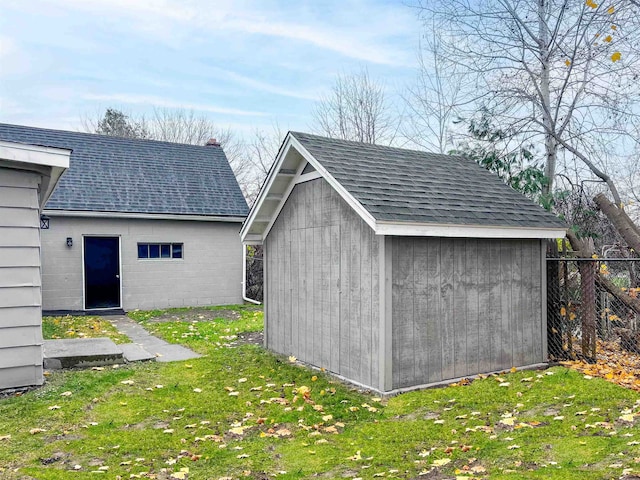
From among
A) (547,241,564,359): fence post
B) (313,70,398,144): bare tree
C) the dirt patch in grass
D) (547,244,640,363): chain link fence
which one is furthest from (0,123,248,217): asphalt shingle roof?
(547,244,640,363): chain link fence

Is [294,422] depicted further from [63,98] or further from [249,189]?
[63,98]

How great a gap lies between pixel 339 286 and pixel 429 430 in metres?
2.57

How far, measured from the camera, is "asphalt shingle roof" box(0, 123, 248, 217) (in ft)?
49.5

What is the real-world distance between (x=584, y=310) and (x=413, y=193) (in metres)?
3.12

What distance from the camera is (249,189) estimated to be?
32719mm

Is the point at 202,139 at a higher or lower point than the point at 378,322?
higher

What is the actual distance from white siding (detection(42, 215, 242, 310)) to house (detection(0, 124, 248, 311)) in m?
0.03

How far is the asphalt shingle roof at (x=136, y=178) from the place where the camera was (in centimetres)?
1510

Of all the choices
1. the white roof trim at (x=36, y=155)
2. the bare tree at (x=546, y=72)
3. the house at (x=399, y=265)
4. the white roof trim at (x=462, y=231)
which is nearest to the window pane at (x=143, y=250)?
the house at (x=399, y=265)

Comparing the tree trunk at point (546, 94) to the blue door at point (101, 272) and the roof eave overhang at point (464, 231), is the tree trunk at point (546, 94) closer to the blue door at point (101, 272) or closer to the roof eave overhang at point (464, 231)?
the roof eave overhang at point (464, 231)

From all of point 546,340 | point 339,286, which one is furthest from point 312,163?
point 546,340

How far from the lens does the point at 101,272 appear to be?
15.0 metres

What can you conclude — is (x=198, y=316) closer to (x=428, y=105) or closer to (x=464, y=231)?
(x=464, y=231)

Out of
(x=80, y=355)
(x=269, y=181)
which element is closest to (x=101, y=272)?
(x=80, y=355)
